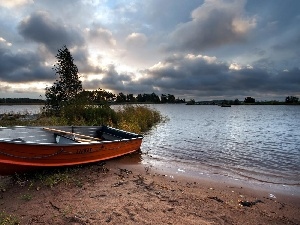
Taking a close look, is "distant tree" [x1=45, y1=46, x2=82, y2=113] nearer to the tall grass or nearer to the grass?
the tall grass

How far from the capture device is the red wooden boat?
26.0 ft

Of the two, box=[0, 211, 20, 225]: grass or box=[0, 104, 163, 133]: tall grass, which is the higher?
box=[0, 104, 163, 133]: tall grass

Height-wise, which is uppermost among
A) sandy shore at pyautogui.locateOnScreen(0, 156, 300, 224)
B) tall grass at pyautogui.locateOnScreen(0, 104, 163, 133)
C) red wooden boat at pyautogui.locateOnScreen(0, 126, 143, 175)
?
tall grass at pyautogui.locateOnScreen(0, 104, 163, 133)

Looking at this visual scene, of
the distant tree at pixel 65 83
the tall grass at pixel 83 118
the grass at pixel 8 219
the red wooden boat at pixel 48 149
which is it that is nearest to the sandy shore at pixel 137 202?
the grass at pixel 8 219

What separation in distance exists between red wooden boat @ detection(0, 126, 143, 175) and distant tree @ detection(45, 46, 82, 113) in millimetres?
14541

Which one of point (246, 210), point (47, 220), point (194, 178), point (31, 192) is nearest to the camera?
point (47, 220)

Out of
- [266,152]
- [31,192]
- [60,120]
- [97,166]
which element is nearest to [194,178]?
[97,166]

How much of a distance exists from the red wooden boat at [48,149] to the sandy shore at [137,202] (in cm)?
63

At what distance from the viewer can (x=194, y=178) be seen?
32.5 ft

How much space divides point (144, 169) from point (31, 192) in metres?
4.81

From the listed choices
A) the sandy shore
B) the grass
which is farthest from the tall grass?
the grass

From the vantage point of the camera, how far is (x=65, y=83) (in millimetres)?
27656

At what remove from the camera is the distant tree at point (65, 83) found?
2652 centimetres

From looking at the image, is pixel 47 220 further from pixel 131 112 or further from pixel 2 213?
pixel 131 112
